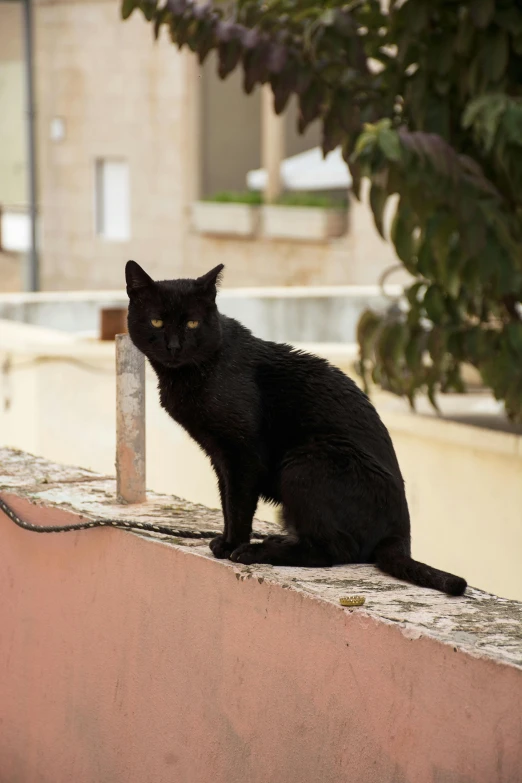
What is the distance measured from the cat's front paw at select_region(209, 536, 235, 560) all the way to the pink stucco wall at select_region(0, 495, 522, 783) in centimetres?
5

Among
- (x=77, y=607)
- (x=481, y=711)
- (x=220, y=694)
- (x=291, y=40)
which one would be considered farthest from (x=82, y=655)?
(x=291, y=40)

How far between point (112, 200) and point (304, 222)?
3783mm

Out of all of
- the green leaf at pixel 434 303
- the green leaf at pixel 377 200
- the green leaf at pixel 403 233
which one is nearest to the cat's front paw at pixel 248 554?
the green leaf at pixel 377 200

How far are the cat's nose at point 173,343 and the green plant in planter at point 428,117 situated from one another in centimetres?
97

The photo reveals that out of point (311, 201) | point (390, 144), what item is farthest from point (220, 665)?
point (311, 201)

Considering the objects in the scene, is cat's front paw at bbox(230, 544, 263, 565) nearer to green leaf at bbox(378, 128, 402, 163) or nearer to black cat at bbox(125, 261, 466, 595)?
black cat at bbox(125, 261, 466, 595)

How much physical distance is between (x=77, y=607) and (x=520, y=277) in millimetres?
1645

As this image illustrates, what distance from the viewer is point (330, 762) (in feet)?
6.57

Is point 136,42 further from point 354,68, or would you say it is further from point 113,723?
point 113,723

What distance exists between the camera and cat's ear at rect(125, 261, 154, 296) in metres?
2.44

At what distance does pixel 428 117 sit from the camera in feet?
12.5

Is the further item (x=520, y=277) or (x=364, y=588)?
(x=520, y=277)

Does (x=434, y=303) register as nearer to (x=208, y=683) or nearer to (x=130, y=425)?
(x=130, y=425)

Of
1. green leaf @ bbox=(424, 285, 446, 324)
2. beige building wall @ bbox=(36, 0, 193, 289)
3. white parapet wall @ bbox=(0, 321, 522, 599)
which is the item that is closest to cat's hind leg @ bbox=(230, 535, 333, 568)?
green leaf @ bbox=(424, 285, 446, 324)
